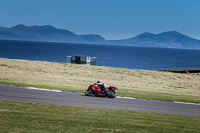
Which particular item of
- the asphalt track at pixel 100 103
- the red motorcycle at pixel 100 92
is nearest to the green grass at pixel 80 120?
the asphalt track at pixel 100 103

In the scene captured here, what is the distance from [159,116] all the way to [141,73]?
85.7 feet

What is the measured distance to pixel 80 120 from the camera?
34.1ft

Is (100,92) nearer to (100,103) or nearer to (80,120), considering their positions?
(100,103)

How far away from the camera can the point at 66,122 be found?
9.93m

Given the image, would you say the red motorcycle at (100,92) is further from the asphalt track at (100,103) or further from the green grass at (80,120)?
the green grass at (80,120)

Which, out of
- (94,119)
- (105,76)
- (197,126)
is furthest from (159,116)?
(105,76)

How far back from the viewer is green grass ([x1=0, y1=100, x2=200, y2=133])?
9.16m

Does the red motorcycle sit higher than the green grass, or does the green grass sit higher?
the red motorcycle

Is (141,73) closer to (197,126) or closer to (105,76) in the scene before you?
(105,76)

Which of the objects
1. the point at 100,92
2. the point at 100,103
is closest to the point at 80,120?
the point at 100,103

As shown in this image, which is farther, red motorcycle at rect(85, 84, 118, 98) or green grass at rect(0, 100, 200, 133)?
red motorcycle at rect(85, 84, 118, 98)

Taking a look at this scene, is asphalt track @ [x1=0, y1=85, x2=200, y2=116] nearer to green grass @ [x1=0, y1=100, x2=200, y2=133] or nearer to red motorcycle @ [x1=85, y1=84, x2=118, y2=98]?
red motorcycle @ [x1=85, y1=84, x2=118, y2=98]

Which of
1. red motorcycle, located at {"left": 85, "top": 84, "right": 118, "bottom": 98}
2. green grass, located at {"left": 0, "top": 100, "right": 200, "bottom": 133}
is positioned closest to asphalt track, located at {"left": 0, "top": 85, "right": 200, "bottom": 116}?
red motorcycle, located at {"left": 85, "top": 84, "right": 118, "bottom": 98}

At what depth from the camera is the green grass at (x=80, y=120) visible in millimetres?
9164
